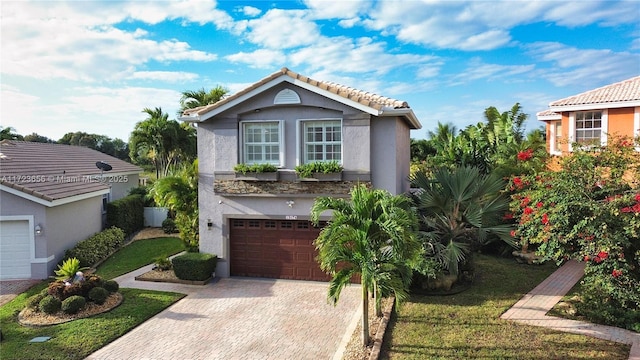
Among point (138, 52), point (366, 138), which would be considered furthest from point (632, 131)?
point (138, 52)

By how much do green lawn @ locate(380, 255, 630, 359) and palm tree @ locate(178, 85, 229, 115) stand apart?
19.6 metres

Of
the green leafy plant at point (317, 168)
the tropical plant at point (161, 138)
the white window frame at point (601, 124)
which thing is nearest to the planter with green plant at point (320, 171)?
the green leafy plant at point (317, 168)

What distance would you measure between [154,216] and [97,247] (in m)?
7.79

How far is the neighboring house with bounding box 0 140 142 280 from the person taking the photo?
595 inches

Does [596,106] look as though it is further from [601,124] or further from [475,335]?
[475,335]

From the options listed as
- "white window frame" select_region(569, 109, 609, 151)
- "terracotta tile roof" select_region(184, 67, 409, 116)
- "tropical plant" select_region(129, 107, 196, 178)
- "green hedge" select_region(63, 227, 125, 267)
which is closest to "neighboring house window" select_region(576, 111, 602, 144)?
"white window frame" select_region(569, 109, 609, 151)

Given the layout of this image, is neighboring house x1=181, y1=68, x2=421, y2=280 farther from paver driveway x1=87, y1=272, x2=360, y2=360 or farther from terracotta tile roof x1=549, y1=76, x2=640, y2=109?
terracotta tile roof x1=549, y1=76, x2=640, y2=109

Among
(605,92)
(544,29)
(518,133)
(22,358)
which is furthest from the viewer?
(518,133)

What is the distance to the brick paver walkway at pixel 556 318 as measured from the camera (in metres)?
9.50

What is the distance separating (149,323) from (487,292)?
1059 cm

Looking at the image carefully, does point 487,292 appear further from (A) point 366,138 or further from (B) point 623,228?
(A) point 366,138

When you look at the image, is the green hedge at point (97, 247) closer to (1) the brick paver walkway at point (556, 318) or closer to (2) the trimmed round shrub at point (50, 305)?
(2) the trimmed round shrub at point (50, 305)

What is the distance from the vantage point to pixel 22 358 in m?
8.98

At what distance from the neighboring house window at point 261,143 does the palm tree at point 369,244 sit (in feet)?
19.4
